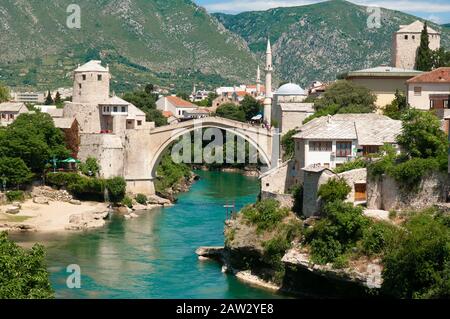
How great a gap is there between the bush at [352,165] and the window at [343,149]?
2.45 m

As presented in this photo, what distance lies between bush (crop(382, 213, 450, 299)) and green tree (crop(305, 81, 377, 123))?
2149 centimetres

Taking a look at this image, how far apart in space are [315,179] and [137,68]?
139 meters

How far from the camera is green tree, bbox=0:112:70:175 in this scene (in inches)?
2042

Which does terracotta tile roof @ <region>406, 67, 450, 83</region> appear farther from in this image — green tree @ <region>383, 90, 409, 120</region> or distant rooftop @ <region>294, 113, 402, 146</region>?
distant rooftop @ <region>294, 113, 402, 146</region>

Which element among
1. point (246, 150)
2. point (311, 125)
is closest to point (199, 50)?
point (246, 150)

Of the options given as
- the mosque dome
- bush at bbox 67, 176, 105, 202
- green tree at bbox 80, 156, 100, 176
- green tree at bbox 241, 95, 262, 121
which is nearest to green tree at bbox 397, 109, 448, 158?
bush at bbox 67, 176, 105, 202

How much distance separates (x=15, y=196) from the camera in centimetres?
4994

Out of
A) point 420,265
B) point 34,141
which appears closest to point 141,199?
point 34,141

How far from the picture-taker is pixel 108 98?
195 ft

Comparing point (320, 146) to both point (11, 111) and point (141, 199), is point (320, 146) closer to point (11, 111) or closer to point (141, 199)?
point (141, 199)

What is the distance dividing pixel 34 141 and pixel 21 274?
29521 millimetres

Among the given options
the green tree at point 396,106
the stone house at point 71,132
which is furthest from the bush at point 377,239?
the stone house at point 71,132

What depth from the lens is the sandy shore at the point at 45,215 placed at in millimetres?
44500
